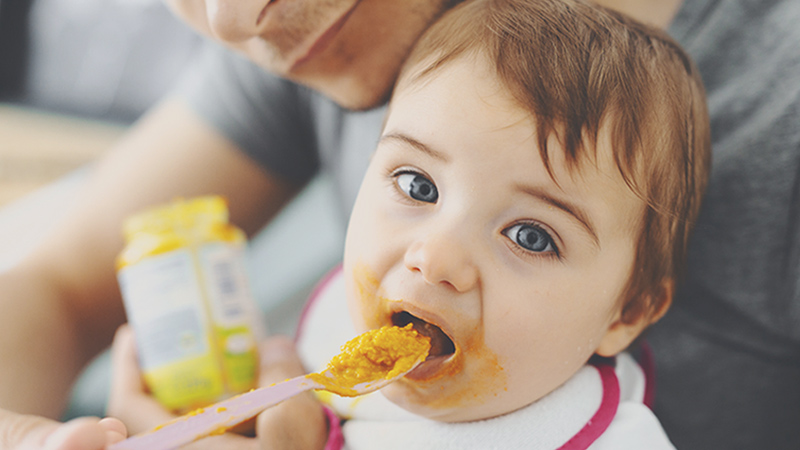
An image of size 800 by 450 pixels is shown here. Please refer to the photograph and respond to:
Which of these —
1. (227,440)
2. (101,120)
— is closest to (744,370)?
(227,440)

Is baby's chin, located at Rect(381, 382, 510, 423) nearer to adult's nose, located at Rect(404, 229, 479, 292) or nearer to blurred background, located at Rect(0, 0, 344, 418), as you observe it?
adult's nose, located at Rect(404, 229, 479, 292)

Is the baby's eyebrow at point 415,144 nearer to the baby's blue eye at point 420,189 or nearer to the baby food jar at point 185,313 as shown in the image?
the baby's blue eye at point 420,189

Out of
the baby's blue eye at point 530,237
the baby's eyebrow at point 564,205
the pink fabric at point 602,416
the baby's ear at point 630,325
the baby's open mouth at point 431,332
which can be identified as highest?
the baby's eyebrow at point 564,205

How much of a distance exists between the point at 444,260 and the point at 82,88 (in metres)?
2.38

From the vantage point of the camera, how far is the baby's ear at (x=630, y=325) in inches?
32.3

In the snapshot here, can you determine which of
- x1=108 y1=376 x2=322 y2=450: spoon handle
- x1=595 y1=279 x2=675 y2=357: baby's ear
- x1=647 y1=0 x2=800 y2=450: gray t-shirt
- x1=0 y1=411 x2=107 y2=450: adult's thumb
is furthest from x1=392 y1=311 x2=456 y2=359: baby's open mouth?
x1=647 y1=0 x2=800 y2=450: gray t-shirt

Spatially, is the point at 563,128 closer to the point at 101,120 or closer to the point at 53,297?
the point at 53,297

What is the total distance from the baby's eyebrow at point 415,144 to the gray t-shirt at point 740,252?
295 millimetres

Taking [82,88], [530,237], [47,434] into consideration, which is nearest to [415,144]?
[530,237]

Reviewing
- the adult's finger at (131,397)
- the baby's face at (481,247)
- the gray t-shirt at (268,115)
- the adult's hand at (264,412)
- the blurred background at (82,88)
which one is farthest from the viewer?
the blurred background at (82,88)

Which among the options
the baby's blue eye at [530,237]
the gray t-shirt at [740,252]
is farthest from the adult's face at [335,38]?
the baby's blue eye at [530,237]

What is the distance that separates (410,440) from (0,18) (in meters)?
2.72

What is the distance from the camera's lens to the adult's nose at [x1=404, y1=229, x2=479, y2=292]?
25.5 inches

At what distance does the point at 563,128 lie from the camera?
0.67 meters
